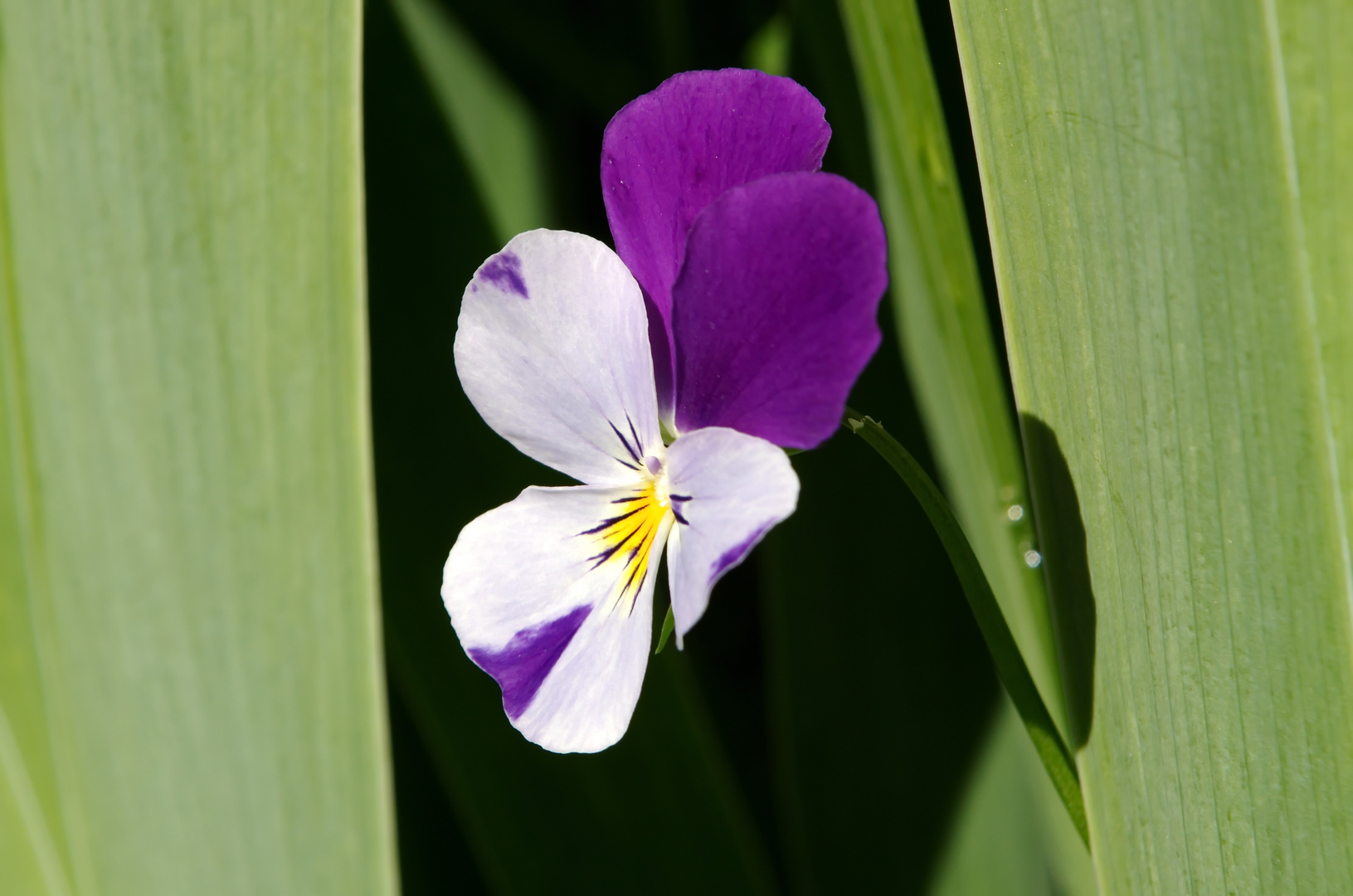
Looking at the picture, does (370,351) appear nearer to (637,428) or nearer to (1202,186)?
(637,428)

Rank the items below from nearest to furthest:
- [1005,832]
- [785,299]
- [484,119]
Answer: [785,299] → [1005,832] → [484,119]

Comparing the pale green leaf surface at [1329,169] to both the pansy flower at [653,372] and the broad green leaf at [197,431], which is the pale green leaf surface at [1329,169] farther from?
the broad green leaf at [197,431]

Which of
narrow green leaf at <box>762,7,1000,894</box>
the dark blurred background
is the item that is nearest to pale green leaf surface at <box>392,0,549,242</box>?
the dark blurred background

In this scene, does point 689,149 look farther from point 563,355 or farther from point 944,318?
point 944,318

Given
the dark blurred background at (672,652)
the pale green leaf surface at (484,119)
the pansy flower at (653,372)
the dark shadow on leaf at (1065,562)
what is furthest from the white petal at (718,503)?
the pale green leaf surface at (484,119)

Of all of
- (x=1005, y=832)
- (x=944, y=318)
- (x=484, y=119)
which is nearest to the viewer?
(x=944, y=318)

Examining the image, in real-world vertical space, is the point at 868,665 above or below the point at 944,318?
below

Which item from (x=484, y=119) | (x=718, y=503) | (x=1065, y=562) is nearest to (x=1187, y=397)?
(x=1065, y=562)

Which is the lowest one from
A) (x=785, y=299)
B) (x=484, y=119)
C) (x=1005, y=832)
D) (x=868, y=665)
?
(x=1005, y=832)
